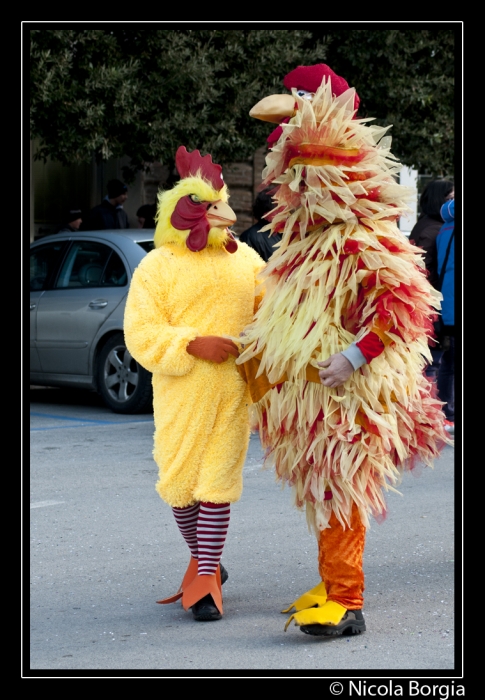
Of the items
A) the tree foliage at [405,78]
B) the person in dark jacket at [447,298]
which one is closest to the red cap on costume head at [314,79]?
the person in dark jacket at [447,298]

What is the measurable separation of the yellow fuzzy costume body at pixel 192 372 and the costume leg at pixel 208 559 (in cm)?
7

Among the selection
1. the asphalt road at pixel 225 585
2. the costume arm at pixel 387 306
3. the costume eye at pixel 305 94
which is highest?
the costume eye at pixel 305 94

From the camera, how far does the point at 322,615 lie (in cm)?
377

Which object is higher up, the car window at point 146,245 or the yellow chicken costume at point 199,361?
the car window at point 146,245

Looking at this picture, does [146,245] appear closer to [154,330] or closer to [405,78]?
[405,78]

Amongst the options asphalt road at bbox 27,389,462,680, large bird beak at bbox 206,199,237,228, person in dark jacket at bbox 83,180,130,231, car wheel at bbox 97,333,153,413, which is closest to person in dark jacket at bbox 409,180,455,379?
asphalt road at bbox 27,389,462,680

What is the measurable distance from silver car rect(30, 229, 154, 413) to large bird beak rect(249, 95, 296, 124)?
209 inches

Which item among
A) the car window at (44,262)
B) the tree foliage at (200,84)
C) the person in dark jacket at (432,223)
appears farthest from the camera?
the tree foliage at (200,84)

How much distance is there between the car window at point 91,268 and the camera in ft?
30.6

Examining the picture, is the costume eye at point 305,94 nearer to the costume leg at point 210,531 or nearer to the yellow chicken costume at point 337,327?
the yellow chicken costume at point 337,327

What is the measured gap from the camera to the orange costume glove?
3.98m

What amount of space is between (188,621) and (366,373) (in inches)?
49.6

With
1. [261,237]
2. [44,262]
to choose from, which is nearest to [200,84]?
[44,262]

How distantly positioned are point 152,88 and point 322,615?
8254 mm
